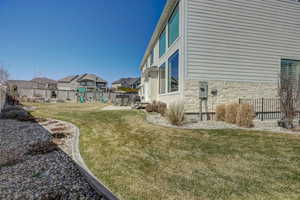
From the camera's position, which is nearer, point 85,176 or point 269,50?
point 85,176

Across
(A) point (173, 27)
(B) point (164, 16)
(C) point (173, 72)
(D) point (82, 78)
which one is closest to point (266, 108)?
(C) point (173, 72)

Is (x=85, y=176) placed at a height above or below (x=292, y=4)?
below

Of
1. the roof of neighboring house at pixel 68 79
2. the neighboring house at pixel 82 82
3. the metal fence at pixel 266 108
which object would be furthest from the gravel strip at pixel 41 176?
the roof of neighboring house at pixel 68 79

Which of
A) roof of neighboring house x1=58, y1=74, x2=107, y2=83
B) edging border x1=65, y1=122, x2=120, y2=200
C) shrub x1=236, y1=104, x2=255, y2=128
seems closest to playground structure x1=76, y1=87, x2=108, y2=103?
shrub x1=236, y1=104, x2=255, y2=128

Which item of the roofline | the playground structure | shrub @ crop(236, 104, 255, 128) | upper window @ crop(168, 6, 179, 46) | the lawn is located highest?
the roofline

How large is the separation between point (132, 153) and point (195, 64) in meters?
5.34

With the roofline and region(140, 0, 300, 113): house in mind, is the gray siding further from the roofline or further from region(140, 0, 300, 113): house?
the roofline

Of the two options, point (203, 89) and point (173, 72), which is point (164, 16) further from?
point (203, 89)

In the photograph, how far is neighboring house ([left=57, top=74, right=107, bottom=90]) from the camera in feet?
165

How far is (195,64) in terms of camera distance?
7055 millimetres

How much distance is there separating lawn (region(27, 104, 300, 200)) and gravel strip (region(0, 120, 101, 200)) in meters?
0.36

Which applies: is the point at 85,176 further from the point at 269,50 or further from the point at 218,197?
the point at 269,50

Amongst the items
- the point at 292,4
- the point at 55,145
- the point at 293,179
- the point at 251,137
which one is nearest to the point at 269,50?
the point at 292,4

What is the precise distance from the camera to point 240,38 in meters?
7.54
